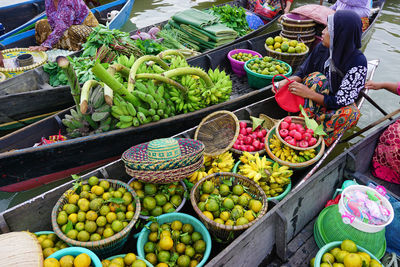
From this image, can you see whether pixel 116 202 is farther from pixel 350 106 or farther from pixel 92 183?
pixel 350 106

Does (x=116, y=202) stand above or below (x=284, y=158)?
above

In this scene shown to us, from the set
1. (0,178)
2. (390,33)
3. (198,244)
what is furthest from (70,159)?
(390,33)

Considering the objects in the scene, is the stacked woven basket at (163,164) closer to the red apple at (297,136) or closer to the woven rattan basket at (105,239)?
the woven rattan basket at (105,239)

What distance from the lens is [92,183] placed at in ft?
8.01

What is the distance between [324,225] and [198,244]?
130 cm

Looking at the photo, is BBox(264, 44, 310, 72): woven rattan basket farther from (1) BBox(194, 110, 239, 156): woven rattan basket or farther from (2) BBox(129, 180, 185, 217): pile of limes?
(2) BBox(129, 180, 185, 217): pile of limes

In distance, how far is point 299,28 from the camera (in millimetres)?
5504

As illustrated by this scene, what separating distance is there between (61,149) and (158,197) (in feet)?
5.02

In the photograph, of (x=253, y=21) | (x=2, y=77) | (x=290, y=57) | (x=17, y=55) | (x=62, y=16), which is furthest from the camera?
(x=253, y=21)

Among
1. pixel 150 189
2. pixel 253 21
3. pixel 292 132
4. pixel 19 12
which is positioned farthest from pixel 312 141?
pixel 19 12

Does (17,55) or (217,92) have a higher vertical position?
(17,55)

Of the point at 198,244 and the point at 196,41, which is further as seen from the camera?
the point at 196,41

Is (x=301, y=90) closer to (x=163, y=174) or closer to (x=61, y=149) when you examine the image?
(x=163, y=174)

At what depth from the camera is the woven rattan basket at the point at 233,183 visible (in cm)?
219
